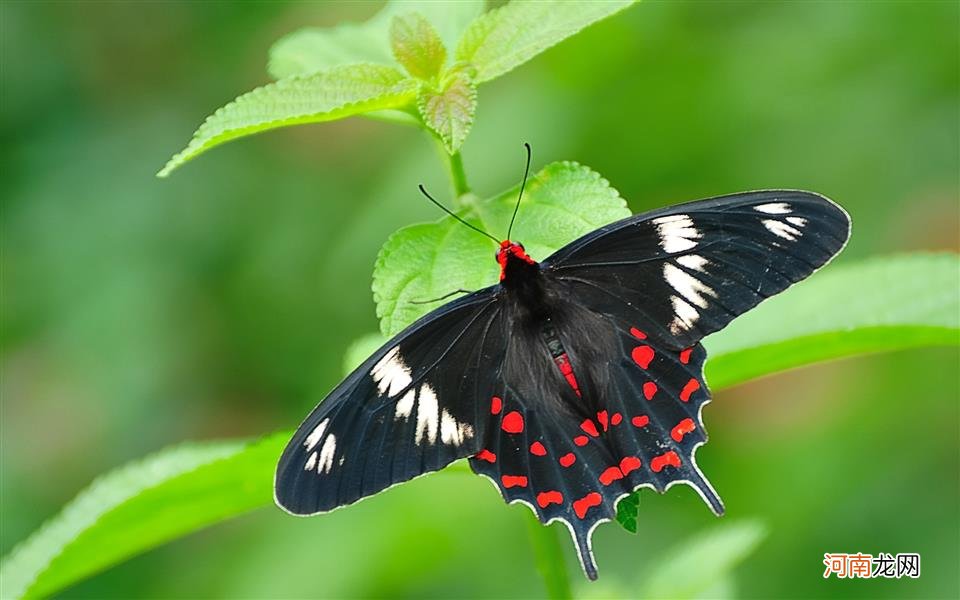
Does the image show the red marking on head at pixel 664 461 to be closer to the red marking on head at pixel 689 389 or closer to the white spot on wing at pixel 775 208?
the red marking on head at pixel 689 389

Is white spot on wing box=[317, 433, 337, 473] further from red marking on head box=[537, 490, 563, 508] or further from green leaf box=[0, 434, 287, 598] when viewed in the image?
red marking on head box=[537, 490, 563, 508]

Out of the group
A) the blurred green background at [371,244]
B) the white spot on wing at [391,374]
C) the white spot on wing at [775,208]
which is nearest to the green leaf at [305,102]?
the white spot on wing at [391,374]

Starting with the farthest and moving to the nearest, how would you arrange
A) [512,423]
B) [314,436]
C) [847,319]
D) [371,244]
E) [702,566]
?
[371,244], [702,566], [847,319], [512,423], [314,436]

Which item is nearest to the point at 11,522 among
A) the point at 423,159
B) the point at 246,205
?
the point at 246,205

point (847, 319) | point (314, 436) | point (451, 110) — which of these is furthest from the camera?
point (847, 319)

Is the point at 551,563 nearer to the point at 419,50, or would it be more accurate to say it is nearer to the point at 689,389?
the point at 689,389

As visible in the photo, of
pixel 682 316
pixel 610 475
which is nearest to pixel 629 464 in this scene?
pixel 610 475

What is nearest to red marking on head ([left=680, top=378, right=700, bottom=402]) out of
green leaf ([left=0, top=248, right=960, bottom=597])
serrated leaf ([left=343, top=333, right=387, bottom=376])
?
green leaf ([left=0, top=248, right=960, bottom=597])

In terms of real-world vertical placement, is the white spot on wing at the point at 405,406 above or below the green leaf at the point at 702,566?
above
